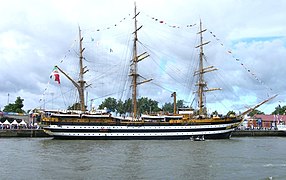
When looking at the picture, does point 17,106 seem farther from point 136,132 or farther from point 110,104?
point 136,132

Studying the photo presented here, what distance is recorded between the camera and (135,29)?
74.0 metres

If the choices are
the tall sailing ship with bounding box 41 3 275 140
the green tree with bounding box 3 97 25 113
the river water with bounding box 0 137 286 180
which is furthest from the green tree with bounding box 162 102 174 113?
the river water with bounding box 0 137 286 180

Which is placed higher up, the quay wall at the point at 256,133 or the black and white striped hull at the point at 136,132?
the black and white striped hull at the point at 136,132

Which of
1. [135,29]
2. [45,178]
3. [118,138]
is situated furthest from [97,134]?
[45,178]

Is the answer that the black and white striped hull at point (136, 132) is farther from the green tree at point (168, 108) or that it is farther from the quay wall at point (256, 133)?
the green tree at point (168, 108)

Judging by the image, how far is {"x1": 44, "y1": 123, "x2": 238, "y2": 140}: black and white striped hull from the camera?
208 feet

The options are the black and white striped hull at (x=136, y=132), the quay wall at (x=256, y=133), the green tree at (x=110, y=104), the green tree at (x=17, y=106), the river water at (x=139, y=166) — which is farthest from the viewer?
the green tree at (x=110, y=104)

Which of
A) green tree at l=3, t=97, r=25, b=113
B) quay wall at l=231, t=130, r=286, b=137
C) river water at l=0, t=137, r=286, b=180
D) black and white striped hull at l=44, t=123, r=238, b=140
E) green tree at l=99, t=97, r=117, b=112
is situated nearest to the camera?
river water at l=0, t=137, r=286, b=180

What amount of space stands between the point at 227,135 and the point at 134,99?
1780 cm

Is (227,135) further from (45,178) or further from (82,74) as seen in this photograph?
(45,178)

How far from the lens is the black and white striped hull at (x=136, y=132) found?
208ft

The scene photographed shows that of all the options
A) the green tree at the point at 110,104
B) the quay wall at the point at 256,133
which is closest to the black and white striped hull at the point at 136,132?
the quay wall at the point at 256,133

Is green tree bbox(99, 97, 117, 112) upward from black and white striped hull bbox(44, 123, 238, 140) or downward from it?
upward

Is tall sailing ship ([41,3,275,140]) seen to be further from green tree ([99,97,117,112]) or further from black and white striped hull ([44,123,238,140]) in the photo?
green tree ([99,97,117,112])
